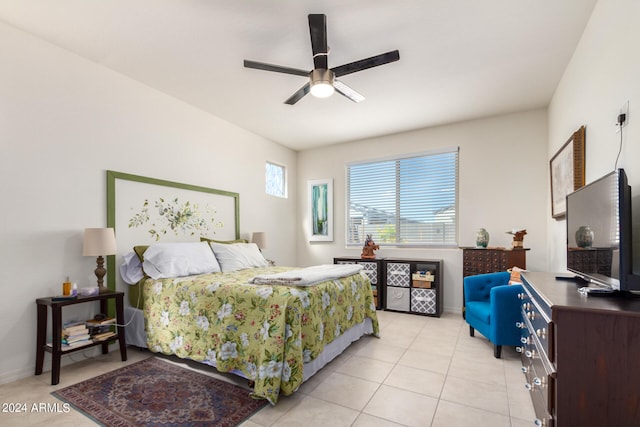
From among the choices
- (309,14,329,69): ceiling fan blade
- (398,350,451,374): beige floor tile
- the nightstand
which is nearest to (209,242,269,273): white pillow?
the nightstand

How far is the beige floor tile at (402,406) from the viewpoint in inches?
77.8

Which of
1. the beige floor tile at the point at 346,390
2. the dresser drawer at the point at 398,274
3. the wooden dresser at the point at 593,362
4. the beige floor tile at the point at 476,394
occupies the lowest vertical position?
the beige floor tile at the point at 346,390

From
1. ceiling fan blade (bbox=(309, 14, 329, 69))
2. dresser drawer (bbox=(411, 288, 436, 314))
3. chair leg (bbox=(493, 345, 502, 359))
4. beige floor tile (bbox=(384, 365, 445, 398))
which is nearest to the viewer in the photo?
ceiling fan blade (bbox=(309, 14, 329, 69))

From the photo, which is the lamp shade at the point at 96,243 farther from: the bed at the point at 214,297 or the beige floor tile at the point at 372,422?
the beige floor tile at the point at 372,422

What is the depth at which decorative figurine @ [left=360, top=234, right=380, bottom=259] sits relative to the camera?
196 inches

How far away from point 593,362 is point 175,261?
10.5 ft

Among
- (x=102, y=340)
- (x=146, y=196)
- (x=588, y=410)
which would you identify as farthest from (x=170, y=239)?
(x=588, y=410)

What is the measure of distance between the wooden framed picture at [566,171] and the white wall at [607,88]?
101mm

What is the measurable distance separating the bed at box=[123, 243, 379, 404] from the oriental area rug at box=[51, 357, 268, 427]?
0.46 feet

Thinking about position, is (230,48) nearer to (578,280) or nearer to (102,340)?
(102,340)

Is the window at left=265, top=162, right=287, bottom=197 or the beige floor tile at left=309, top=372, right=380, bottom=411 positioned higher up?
the window at left=265, top=162, right=287, bottom=197

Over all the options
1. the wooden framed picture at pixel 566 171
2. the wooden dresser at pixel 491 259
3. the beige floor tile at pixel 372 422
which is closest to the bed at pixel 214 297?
the beige floor tile at pixel 372 422

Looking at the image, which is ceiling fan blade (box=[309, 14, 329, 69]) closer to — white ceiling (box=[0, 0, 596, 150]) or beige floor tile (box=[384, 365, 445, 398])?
white ceiling (box=[0, 0, 596, 150])

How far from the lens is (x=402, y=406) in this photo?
6.97 ft
